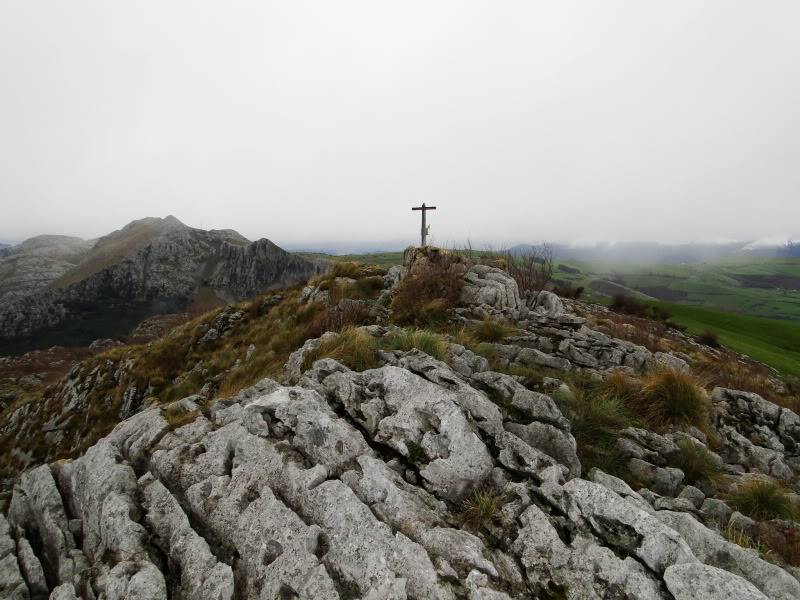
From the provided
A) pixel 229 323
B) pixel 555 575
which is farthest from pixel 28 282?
pixel 555 575

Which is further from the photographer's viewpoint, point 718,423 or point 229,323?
point 229,323

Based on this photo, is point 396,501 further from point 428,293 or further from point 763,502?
point 428,293

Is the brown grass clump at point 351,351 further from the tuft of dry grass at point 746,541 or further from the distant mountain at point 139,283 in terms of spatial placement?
the distant mountain at point 139,283

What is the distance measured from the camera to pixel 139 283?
16338cm

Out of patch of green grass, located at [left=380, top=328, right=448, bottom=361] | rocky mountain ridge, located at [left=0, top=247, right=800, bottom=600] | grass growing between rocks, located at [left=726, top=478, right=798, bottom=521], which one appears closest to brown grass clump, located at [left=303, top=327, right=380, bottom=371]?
rocky mountain ridge, located at [left=0, top=247, right=800, bottom=600]

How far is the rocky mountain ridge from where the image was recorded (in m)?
5.14

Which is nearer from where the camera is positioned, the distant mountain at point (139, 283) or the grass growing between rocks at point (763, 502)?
the grass growing between rocks at point (763, 502)

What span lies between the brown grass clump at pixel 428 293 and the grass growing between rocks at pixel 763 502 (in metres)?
10.8

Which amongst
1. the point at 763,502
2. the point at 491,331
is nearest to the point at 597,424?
the point at 763,502

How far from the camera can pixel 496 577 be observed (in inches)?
200

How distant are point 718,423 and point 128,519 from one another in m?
15.4

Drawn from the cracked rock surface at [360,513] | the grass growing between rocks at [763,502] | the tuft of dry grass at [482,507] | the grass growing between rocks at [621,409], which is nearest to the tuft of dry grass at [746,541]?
the cracked rock surface at [360,513]

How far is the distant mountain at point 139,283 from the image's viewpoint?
441 ft

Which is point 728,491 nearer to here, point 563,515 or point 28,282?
point 563,515
